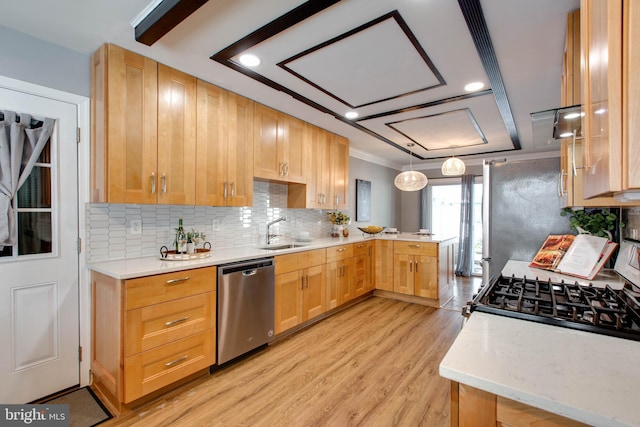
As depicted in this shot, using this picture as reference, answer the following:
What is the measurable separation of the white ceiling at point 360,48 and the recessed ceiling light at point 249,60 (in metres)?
0.07

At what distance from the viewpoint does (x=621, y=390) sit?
25.9 inches

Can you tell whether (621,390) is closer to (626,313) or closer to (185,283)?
(626,313)

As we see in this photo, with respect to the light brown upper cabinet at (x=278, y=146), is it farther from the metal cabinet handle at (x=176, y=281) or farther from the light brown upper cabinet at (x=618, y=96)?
the light brown upper cabinet at (x=618, y=96)

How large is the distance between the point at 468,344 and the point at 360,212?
442cm

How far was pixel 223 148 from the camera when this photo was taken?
264cm

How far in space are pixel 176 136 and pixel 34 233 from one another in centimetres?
113

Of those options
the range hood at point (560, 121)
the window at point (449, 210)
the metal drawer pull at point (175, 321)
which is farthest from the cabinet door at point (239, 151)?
the window at point (449, 210)

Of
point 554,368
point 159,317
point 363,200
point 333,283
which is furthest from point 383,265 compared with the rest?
point 554,368

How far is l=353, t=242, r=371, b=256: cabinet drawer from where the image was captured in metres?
3.99

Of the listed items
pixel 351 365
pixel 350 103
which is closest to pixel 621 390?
pixel 351 365

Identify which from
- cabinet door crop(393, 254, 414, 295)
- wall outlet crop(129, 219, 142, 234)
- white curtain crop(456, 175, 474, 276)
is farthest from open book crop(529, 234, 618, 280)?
white curtain crop(456, 175, 474, 276)

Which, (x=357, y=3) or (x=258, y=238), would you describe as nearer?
(x=357, y=3)

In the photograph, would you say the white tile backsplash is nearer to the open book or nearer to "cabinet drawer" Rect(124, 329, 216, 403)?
"cabinet drawer" Rect(124, 329, 216, 403)

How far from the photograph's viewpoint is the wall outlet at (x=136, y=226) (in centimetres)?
238
